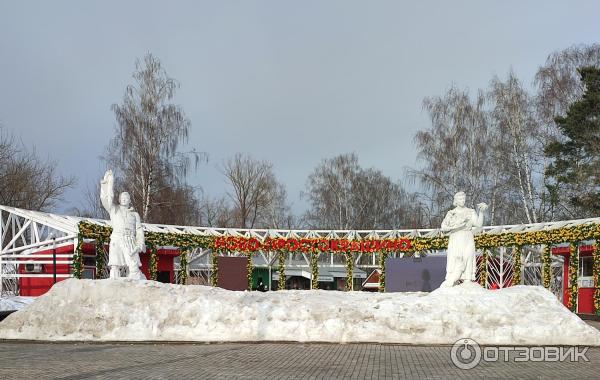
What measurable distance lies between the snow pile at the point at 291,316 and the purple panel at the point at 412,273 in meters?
13.2

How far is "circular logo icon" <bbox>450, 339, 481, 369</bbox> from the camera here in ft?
35.5

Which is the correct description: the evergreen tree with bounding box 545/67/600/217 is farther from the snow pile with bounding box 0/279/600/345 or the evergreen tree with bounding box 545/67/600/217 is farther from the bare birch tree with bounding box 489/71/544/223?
the snow pile with bounding box 0/279/600/345

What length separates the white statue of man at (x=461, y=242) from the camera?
15.4 metres

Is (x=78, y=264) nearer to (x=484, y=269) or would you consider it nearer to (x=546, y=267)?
(x=546, y=267)

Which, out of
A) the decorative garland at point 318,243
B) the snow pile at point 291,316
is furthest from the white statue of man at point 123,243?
the decorative garland at point 318,243

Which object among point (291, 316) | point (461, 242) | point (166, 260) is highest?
point (461, 242)

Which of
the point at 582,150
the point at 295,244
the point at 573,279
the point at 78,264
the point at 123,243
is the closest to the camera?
the point at 123,243

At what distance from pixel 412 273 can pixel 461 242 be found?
13210 mm

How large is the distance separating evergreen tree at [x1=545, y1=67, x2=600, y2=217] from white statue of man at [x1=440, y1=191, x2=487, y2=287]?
16.7 m

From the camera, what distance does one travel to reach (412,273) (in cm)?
2848

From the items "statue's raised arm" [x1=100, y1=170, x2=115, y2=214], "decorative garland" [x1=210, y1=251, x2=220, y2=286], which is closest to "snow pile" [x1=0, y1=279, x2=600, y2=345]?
"statue's raised arm" [x1=100, y1=170, x2=115, y2=214]

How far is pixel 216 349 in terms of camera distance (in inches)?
512

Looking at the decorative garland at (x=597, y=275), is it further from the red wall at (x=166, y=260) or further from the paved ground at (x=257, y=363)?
the red wall at (x=166, y=260)

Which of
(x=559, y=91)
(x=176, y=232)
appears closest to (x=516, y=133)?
(x=559, y=91)
